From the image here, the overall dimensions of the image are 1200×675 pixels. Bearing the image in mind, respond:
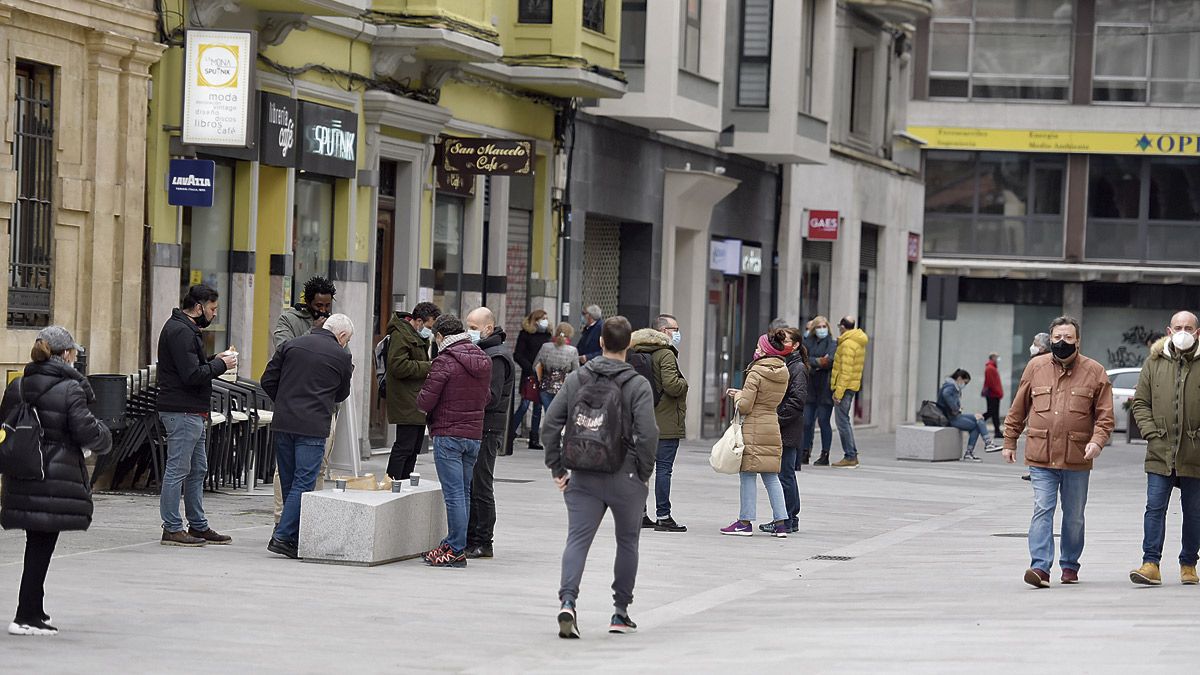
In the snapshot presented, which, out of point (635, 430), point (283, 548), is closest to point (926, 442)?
point (283, 548)

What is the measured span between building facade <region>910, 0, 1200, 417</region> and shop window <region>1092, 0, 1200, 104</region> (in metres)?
0.04

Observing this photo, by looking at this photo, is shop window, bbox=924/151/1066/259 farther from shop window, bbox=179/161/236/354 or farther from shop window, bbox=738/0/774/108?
shop window, bbox=179/161/236/354

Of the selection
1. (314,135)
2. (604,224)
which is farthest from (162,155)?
(604,224)

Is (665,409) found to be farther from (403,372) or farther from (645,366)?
(403,372)

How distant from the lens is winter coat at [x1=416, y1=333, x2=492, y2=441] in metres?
13.7

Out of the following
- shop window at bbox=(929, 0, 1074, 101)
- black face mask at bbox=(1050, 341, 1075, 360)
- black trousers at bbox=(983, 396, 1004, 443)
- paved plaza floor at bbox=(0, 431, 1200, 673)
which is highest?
shop window at bbox=(929, 0, 1074, 101)

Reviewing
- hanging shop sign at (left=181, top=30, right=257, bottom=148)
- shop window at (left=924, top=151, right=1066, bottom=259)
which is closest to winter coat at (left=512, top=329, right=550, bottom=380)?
hanging shop sign at (left=181, top=30, right=257, bottom=148)

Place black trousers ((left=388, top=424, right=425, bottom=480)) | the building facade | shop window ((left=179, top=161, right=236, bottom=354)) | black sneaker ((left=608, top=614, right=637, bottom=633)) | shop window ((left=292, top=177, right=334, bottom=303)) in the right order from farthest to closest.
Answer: the building facade
shop window ((left=292, top=177, right=334, bottom=303))
shop window ((left=179, top=161, right=236, bottom=354))
black trousers ((left=388, top=424, right=425, bottom=480))
black sneaker ((left=608, top=614, right=637, bottom=633))

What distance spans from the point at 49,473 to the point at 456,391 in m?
3.91

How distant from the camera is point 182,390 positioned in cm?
1389

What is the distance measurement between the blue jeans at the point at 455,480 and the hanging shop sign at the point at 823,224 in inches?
933

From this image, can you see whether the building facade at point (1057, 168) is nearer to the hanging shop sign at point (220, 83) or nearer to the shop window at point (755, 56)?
the shop window at point (755, 56)

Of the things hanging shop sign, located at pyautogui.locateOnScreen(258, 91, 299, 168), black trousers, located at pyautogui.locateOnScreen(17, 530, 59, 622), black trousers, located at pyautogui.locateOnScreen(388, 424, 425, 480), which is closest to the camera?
black trousers, located at pyautogui.locateOnScreen(17, 530, 59, 622)

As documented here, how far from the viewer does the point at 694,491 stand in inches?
855
